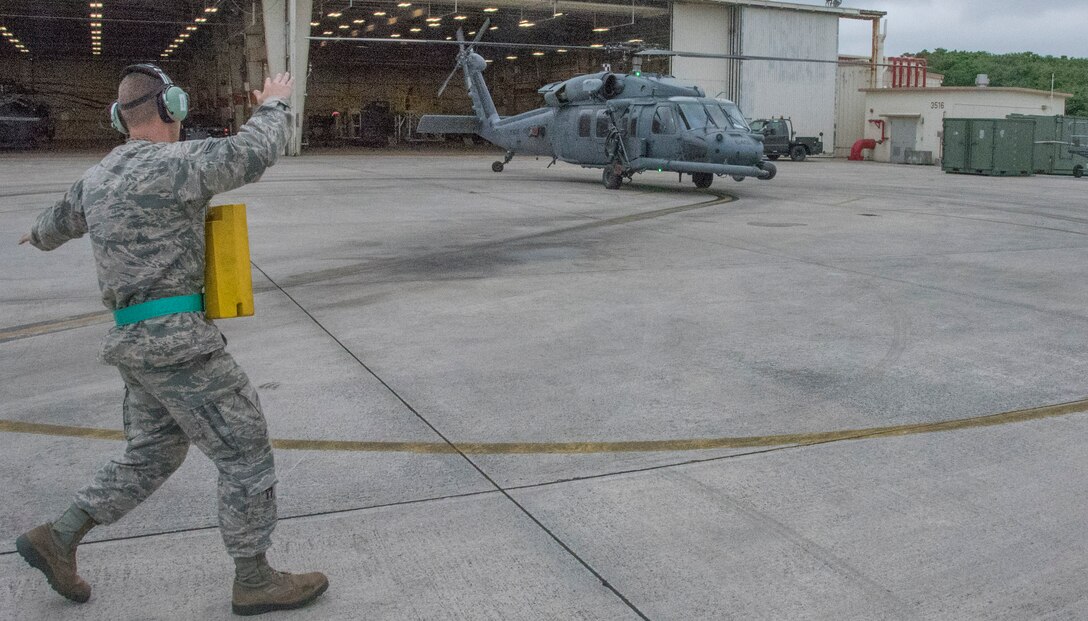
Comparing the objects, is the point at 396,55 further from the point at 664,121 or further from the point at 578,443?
the point at 578,443

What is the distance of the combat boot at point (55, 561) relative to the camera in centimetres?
324

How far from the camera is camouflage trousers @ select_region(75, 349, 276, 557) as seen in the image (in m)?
3.14

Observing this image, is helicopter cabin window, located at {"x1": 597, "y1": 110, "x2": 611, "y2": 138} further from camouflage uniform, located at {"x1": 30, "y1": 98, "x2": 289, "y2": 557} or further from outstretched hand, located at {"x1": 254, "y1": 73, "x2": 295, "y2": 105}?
camouflage uniform, located at {"x1": 30, "y1": 98, "x2": 289, "y2": 557}

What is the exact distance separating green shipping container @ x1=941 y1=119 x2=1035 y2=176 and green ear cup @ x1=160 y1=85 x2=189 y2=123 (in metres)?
30.3

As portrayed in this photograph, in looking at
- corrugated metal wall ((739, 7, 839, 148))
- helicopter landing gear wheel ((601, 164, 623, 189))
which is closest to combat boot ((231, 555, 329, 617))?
helicopter landing gear wheel ((601, 164, 623, 189))

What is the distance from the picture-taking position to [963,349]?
22.3ft

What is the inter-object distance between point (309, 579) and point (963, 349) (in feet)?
17.0

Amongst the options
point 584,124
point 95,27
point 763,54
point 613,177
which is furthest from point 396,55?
point 613,177

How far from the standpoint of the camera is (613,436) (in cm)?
503

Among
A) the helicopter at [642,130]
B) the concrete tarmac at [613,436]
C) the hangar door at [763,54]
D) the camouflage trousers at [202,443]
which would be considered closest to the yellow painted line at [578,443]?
the concrete tarmac at [613,436]

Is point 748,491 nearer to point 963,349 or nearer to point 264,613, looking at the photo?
point 264,613

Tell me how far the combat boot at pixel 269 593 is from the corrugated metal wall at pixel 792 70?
40.1 metres

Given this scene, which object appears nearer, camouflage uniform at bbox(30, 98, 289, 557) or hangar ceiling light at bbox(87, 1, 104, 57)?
camouflage uniform at bbox(30, 98, 289, 557)

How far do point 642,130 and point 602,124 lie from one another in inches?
59.6
